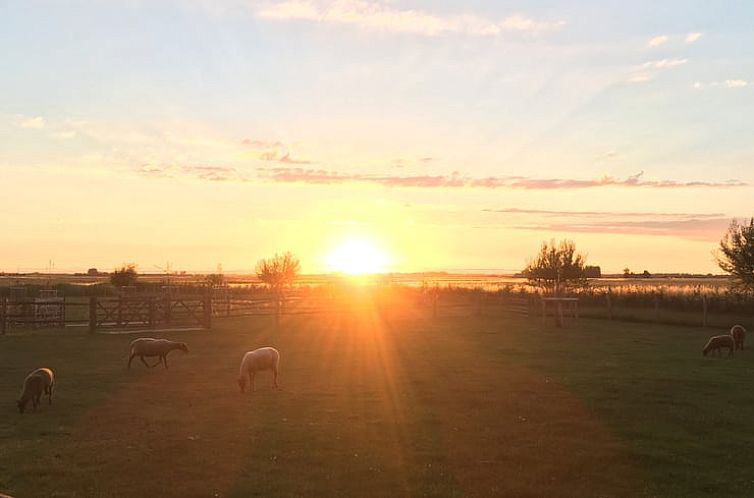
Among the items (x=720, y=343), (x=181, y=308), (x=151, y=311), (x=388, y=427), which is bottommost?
(x=388, y=427)

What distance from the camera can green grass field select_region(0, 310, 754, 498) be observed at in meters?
9.74

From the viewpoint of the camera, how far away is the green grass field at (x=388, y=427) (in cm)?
974

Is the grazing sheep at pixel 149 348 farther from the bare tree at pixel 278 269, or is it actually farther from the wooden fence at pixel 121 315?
the bare tree at pixel 278 269

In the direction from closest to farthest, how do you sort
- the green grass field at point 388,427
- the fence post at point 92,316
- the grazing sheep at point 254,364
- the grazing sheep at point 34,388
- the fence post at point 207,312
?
the green grass field at point 388,427, the grazing sheep at point 34,388, the grazing sheep at point 254,364, the fence post at point 92,316, the fence post at point 207,312

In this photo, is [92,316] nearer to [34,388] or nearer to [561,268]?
[34,388]

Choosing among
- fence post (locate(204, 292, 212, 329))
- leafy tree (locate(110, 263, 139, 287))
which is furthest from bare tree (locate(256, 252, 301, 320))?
fence post (locate(204, 292, 212, 329))

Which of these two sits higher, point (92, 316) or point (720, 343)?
point (92, 316)

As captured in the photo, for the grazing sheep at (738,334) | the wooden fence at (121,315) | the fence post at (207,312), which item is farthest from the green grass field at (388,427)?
the fence post at (207,312)

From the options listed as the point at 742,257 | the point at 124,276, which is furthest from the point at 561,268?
the point at 124,276

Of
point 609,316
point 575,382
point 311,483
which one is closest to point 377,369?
point 575,382

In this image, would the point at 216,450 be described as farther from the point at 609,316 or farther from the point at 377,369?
the point at 609,316

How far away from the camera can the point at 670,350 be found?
27.5 metres

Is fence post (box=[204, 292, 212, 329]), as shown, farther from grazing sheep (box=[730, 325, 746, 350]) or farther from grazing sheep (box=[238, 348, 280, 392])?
grazing sheep (box=[730, 325, 746, 350])

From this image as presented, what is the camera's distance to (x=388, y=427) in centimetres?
1318
